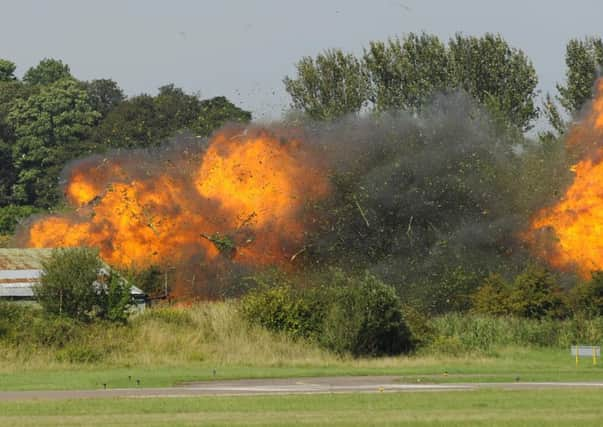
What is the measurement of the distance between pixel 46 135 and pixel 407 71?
4215 cm

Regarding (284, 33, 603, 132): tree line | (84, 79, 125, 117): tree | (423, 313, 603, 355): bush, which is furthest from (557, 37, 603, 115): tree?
(84, 79, 125, 117): tree


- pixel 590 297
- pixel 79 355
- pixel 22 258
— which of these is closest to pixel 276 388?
pixel 79 355

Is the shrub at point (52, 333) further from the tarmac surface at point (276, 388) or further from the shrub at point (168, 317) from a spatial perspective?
the tarmac surface at point (276, 388)

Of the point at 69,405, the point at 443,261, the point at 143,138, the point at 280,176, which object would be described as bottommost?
the point at 69,405

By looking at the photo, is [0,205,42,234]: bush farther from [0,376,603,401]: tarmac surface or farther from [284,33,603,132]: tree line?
[0,376,603,401]: tarmac surface

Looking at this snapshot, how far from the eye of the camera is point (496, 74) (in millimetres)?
94562

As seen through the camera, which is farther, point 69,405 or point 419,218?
point 419,218

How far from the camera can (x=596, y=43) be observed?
92.8 meters

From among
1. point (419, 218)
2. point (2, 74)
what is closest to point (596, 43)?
point (419, 218)

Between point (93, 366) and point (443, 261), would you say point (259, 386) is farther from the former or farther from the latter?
point (443, 261)

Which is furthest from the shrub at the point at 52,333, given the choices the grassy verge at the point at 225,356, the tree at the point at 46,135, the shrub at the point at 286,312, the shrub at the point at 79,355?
the tree at the point at 46,135

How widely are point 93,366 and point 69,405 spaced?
54.5 ft

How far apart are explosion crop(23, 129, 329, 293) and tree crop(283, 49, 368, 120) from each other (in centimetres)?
2731

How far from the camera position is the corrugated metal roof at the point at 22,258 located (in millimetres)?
63219
